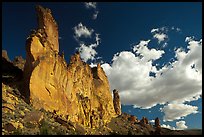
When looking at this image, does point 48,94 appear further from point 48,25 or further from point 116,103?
point 116,103

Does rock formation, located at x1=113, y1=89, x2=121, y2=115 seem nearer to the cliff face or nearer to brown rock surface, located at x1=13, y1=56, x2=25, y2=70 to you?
the cliff face

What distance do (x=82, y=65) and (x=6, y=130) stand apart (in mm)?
70735

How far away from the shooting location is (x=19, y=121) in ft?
158

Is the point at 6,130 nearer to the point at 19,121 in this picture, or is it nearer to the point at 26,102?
the point at 19,121

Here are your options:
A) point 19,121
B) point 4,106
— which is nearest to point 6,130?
point 19,121

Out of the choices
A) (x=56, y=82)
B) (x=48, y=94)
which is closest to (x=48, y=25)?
(x=56, y=82)

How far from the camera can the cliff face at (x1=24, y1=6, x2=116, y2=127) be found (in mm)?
68938

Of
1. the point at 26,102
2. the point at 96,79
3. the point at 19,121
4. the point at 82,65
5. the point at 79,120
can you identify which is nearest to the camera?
the point at 19,121

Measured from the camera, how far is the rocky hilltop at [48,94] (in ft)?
170

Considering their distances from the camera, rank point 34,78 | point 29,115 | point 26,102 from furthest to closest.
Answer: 1. point 34,78
2. point 26,102
3. point 29,115

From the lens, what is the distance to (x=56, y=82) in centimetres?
7688

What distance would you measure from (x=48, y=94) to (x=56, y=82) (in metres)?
6.50

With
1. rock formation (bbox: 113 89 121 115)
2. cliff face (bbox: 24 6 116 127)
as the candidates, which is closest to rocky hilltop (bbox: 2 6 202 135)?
cliff face (bbox: 24 6 116 127)

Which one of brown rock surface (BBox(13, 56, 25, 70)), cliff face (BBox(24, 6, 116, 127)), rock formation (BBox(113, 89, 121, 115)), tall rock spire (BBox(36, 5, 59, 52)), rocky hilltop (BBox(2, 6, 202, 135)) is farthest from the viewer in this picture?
rock formation (BBox(113, 89, 121, 115))
